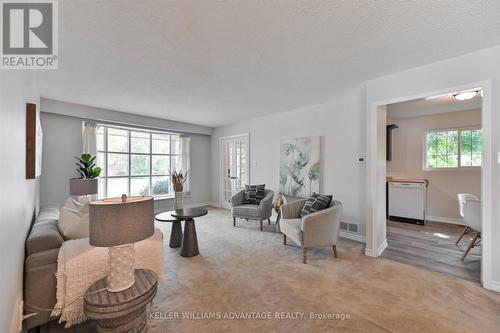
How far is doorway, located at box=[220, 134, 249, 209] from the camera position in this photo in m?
5.73

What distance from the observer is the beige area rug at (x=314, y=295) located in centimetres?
170

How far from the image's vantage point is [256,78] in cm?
289

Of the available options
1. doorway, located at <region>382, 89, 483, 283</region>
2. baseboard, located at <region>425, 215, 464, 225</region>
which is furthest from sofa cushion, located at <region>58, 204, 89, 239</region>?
baseboard, located at <region>425, 215, 464, 225</region>

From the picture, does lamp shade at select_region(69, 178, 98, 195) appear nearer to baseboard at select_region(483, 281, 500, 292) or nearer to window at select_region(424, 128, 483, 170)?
baseboard at select_region(483, 281, 500, 292)

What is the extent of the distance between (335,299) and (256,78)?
271 centimetres

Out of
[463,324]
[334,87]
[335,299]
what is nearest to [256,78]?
[334,87]

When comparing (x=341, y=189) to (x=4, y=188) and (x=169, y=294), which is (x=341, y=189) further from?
(x=4, y=188)

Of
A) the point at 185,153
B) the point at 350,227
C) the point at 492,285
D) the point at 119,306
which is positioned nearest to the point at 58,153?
the point at 185,153

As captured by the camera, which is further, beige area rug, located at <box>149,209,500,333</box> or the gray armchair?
the gray armchair

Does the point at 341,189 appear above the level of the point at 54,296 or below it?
above

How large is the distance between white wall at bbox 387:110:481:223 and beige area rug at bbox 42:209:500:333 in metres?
2.98

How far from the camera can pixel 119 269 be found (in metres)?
1.40

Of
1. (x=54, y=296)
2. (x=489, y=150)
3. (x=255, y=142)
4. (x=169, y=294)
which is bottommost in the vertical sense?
(x=169, y=294)

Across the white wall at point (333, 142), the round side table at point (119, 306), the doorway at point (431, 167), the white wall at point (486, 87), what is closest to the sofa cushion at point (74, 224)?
the round side table at point (119, 306)
